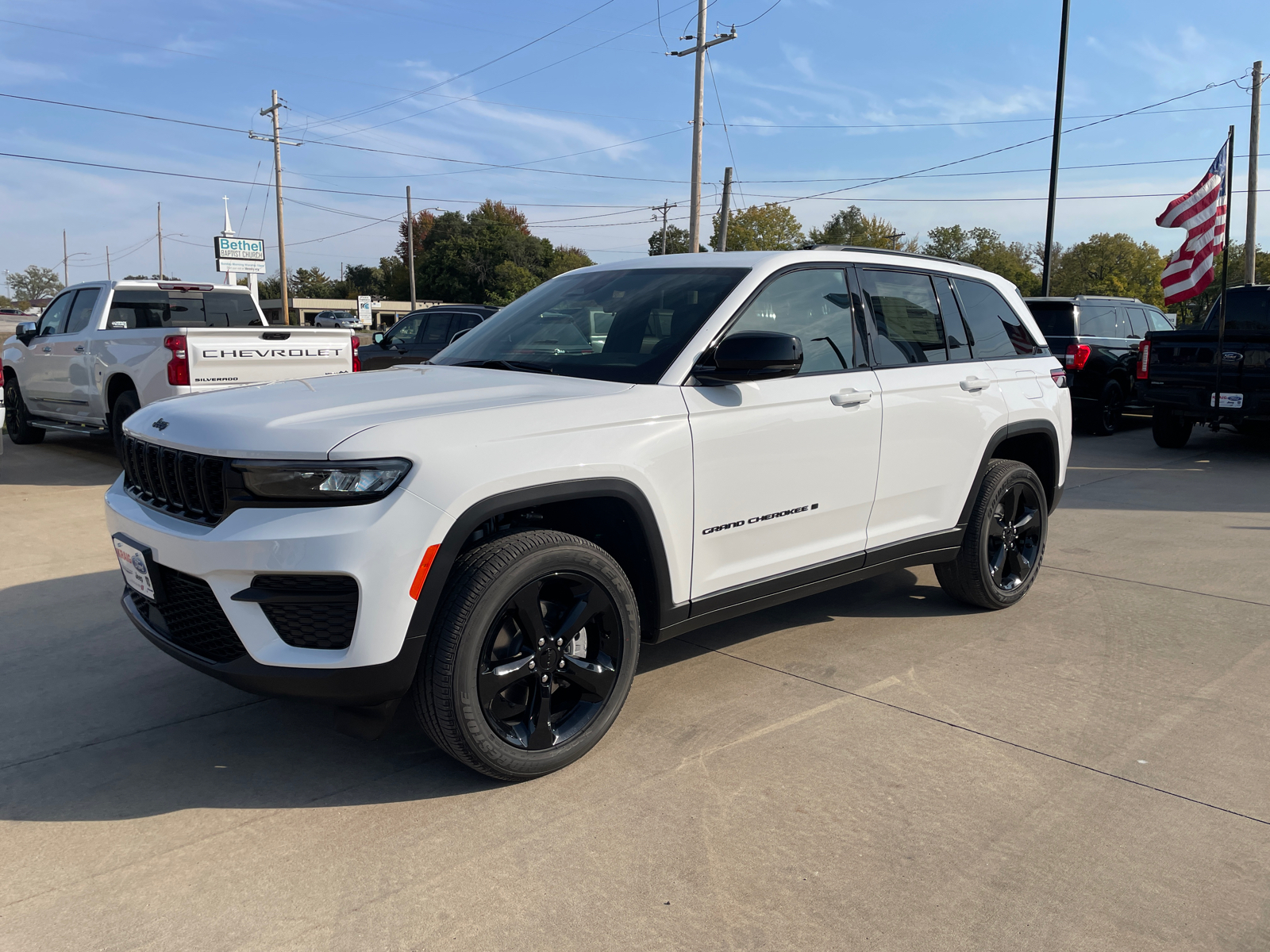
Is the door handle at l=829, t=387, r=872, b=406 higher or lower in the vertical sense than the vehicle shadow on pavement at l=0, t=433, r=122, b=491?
higher

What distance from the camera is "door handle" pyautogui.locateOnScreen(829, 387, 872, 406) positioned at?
13.1ft

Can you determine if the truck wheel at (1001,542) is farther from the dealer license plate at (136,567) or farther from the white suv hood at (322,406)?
the dealer license plate at (136,567)

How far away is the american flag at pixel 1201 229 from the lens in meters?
13.8

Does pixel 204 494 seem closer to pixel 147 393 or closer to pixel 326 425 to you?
pixel 326 425

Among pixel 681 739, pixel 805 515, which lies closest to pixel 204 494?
pixel 681 739

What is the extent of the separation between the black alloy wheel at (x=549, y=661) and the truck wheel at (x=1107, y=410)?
1227 centimetres

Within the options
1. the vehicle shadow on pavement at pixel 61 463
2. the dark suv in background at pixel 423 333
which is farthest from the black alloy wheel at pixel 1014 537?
the dark suv in background at pixel 423 333

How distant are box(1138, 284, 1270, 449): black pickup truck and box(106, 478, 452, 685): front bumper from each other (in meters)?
10.8

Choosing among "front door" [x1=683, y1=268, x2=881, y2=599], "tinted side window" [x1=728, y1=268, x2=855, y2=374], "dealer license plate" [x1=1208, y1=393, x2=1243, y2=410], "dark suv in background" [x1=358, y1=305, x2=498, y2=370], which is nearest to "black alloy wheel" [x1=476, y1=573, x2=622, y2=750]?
"front door" [x1=683, y1=268, x2=881, y2=599]

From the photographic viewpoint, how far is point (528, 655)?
3.12 m

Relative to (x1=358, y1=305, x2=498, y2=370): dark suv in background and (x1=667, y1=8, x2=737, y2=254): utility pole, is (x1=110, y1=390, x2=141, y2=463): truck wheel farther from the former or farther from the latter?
(x1=667, y1=8, x2=737, y2=254): utility pole

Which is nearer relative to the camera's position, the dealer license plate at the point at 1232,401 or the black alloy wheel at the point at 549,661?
the black alloy wheel at the point at 549,661

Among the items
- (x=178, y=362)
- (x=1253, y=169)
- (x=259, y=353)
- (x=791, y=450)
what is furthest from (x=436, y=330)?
(x=1253, y=169)

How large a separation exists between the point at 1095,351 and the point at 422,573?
1313 centimetres
